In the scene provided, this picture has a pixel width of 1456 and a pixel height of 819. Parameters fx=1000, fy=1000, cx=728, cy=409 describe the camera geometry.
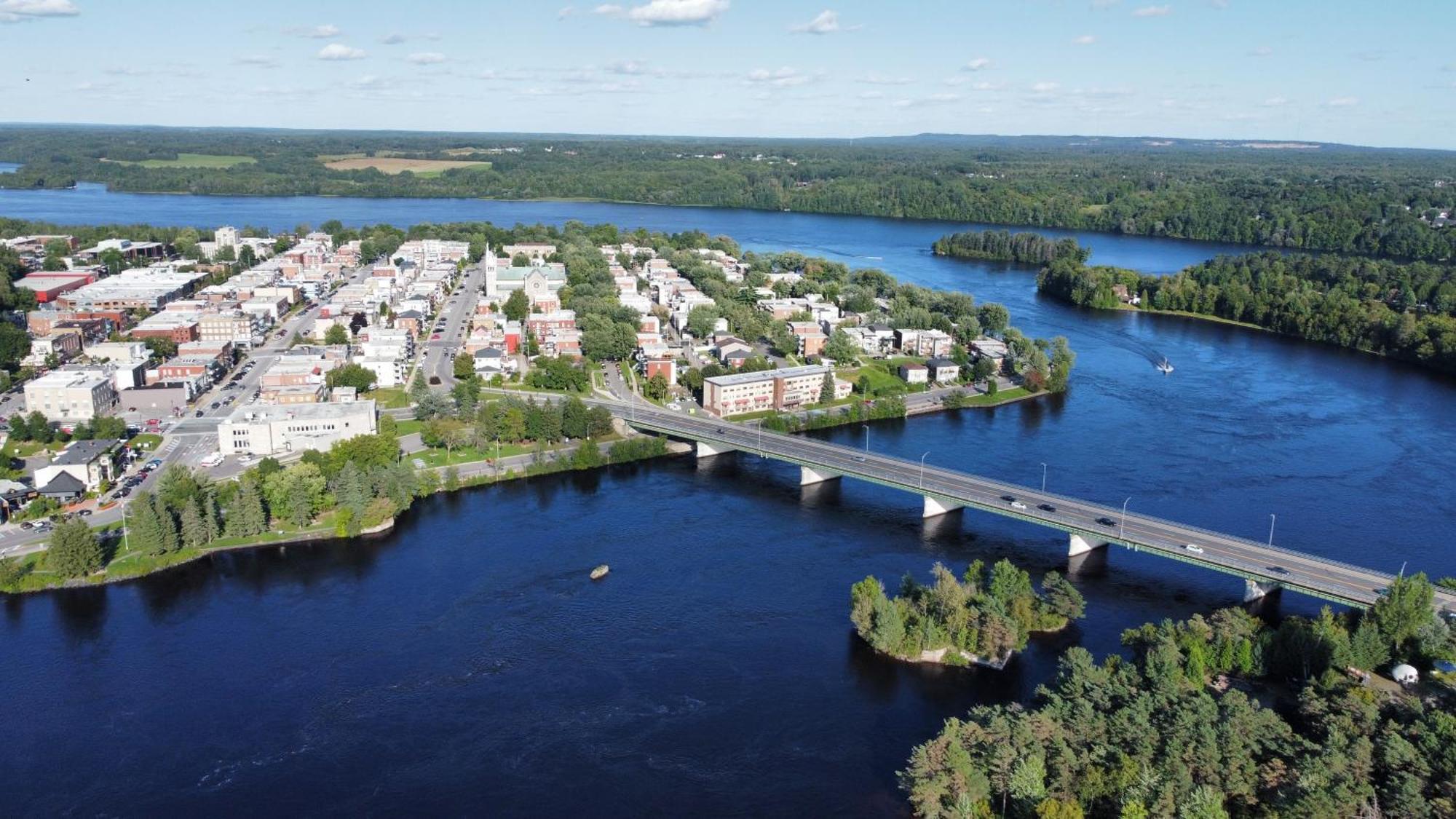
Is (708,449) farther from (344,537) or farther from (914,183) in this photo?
(914,183)

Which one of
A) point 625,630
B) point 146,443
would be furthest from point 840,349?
point 146,443

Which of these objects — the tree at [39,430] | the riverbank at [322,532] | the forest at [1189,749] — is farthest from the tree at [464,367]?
the forest at [1189,749]

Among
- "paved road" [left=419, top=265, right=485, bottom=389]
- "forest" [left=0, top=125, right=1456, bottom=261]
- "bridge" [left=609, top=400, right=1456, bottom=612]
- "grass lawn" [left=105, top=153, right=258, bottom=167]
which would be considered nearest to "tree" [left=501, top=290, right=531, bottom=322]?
"paved road" [left=419, top=265, right=485, bottom=389]

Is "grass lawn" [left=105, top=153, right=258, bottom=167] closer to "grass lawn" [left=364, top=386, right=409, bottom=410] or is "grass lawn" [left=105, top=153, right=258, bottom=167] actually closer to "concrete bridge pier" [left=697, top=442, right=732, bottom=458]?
"grass lawn" [left=364, top=386, right=409, bottom=410]

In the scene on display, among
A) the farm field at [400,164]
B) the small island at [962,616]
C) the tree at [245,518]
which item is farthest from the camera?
the farm field at [400,164]

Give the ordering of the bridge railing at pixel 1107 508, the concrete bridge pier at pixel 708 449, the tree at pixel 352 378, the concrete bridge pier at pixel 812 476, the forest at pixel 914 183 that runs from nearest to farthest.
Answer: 1. the bridge railing at pixel 1107 508
2. the concrete bridge pier at pixel 812 476
3. the concrete bridge pier at pixel 708 449
4. the tree at pixel 352 378
5. the forest at pixel 914 183

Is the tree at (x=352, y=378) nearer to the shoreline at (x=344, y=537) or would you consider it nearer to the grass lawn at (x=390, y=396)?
the grass lawn at (x=390, y=396)
